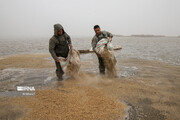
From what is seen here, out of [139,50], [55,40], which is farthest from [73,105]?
[139,50]

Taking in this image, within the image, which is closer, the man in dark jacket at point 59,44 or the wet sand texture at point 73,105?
the wet sand texture at point 73,105

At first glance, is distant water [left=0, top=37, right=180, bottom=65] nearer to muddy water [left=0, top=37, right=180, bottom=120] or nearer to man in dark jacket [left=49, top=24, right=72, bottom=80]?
muddy water [left=0, top=37, right=180, bottom=120]

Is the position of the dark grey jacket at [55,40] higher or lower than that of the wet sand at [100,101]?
higher

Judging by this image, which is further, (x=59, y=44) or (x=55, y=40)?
(x=59, y=44)

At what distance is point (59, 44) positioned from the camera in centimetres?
429

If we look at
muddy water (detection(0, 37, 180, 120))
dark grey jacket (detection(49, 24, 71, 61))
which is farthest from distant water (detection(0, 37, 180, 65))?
dark grey jacket (detection(49, 24, 71, 61))

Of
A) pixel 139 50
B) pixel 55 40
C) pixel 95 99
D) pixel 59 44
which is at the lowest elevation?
pixel 139 50

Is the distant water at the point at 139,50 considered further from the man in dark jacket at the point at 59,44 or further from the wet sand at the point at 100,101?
the man in dark jacket at the point at 59,44

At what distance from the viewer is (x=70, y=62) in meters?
4.48

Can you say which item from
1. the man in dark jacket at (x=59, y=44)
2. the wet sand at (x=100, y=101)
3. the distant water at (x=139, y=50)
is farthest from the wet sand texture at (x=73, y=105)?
the distant water at (x=139, y=50)

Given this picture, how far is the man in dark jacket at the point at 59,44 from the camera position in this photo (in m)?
4.04

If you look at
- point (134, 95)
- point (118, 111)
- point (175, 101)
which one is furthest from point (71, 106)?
point (175, 101)

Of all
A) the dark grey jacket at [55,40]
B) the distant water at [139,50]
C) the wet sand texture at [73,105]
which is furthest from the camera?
the distant water at [139,50]

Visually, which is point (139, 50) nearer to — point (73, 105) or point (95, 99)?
point (95, 99)
